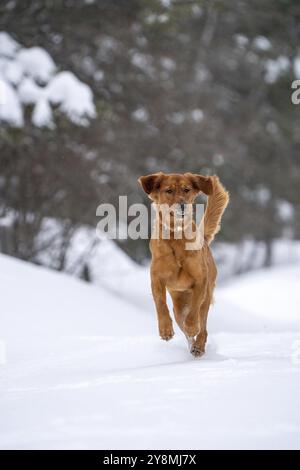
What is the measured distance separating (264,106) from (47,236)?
14527mm

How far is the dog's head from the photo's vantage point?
5438mm

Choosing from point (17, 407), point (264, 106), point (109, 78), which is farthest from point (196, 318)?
point (264, 106)

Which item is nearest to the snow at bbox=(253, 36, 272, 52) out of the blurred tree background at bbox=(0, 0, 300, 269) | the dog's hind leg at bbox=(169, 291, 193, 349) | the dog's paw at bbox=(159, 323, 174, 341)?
the blurred tree background at bbox=(0, 0, 300, 269)

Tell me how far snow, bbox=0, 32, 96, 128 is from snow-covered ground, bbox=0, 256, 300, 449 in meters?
2.96

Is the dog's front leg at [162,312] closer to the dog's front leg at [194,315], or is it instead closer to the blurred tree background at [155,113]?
the dog's front leg at [194,315]

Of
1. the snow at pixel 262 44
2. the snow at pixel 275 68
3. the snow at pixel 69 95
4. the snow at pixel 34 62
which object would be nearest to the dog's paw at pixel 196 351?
the snow at pixel 69 95

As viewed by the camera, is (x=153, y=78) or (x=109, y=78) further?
(x=153, y=78)

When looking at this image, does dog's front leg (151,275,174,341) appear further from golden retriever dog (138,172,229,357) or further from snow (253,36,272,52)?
snow (253,36,272,52)

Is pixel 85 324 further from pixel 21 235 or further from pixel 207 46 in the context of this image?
pixel 207 46

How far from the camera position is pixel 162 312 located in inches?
213

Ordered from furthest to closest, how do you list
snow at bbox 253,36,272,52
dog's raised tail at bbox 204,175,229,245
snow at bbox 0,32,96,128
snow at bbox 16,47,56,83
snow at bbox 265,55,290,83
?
snow at bbox 265,55,290,83 < snow at bbox 253,36,272,52 < snow at bbox 16,47,56,83 < snow at bbox 0,32,96,128 < dog's raised tail at bbox 204,175,229,245

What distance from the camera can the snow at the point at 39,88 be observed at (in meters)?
10.2

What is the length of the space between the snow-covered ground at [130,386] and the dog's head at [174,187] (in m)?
1.27

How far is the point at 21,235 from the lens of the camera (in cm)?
1173
